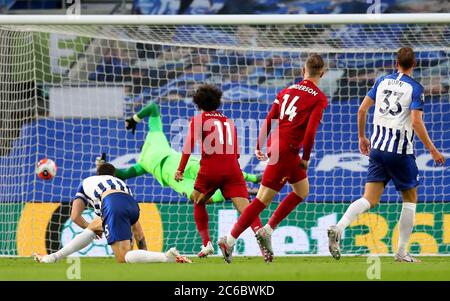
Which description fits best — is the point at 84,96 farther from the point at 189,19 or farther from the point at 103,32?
the point at 189,19

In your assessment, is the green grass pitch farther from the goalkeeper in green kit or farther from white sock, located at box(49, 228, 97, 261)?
the goalkeeper in green kit

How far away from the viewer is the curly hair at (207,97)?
951cm

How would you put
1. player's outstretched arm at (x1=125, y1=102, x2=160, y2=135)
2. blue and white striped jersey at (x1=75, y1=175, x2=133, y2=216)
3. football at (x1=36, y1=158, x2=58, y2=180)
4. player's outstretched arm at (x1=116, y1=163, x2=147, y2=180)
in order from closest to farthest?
blue and white striped jersey at (x1=75, y1=175, x2=133, y2=216), player's outstretched arm at (x1=125, y1=102, x2=160, y2=135), football at (x1=36, y1=158, x2=58, y2=180), player's outstretched arm at (x1=116, y1=163, x2=147, y2=180)

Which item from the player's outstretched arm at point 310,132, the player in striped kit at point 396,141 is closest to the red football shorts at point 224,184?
the player's outstretched arm at point 310,132

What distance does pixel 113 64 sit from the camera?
47.5 feet

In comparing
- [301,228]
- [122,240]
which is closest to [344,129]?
[301,228]

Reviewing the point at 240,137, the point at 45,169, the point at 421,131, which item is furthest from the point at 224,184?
the point at 240,137

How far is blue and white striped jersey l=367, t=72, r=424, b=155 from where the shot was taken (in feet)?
28.4

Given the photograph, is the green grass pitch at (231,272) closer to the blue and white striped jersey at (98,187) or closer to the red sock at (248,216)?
the red sock at (248,216)

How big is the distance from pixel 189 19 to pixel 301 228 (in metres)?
3.28

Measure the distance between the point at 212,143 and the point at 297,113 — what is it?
0.96 meters

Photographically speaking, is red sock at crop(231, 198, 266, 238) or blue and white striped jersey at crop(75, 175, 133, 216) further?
blue and white striped jersey at crop(75, 175, 133, 216)

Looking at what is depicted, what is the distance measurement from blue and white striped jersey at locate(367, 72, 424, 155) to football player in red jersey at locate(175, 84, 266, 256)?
147 cm

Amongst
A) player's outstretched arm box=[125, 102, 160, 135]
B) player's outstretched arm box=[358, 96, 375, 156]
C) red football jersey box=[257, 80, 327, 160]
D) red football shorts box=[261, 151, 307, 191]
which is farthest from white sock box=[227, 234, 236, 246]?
player's outstretched arm box=[125, 102, 160, 135]
